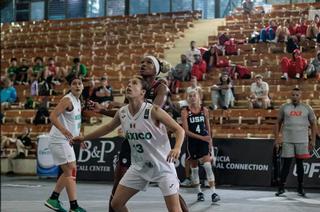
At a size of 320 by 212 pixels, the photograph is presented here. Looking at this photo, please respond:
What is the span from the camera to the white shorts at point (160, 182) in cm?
520

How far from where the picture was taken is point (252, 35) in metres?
19.0

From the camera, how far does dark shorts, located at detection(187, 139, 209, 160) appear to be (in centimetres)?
977

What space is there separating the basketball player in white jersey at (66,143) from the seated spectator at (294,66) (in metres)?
9.36

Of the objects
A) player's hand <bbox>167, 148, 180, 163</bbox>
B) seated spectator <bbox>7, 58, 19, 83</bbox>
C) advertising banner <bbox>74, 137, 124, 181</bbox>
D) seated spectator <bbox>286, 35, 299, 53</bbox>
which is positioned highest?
seated spectator <bbox>286, 35, 299, 53</bbox>

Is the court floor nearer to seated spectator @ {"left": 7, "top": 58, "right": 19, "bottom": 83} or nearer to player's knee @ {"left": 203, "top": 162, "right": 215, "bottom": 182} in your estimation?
player's knee @ {"left": 203, "top": 162, "right": 215, "bottom": 182}

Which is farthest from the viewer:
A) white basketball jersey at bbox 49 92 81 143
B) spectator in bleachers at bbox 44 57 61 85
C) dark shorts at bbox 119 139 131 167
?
spectator in bleachers at bbox 44 57 61 85

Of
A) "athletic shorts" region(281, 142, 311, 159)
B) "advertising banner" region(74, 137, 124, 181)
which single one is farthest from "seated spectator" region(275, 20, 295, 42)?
"athletic shorts" region(281, 142, 311, 159)

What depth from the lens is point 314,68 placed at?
15789mm

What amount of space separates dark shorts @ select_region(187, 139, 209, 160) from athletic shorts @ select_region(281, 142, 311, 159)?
1.44m

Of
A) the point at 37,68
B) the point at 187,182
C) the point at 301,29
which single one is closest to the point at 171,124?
the point at 187,182

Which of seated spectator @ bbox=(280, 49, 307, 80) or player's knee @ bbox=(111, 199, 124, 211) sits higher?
seated spectator @ bbox=(280, 49, 307, 80)

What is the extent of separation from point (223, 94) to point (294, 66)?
6.85 ft

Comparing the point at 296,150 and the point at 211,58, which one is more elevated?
the point at 211,58

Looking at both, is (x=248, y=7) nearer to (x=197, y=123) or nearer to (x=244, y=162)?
(x=244, y=162)
